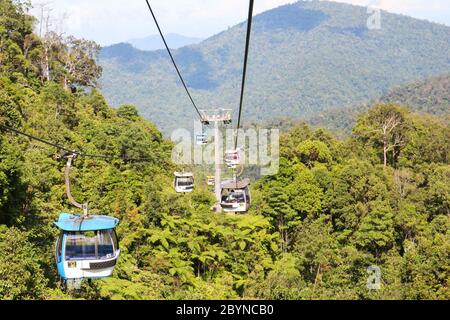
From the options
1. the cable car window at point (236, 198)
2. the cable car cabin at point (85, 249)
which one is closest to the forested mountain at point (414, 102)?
the cable car window at point (236, 198)

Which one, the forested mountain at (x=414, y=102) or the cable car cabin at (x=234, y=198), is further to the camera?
the forested mountain at (x=414, y=102)

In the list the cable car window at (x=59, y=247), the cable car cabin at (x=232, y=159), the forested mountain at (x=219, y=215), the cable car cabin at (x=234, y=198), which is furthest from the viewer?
the cable car cabin at (x=232, y=159)

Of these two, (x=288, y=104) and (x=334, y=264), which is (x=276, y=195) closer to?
(x=334, y=264)

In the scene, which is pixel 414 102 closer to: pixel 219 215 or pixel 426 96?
pixel 426 96

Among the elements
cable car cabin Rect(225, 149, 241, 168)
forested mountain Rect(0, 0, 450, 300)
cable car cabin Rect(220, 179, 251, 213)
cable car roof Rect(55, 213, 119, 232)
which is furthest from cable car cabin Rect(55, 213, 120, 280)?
cable car cabin Rect(225, 149, 241, 168)

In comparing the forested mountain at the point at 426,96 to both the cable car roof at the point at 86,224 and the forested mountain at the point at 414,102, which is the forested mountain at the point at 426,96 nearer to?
the forested mountain at the point at 414,102

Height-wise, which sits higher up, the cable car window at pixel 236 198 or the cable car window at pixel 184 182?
the cable car window at pixel 184 182
